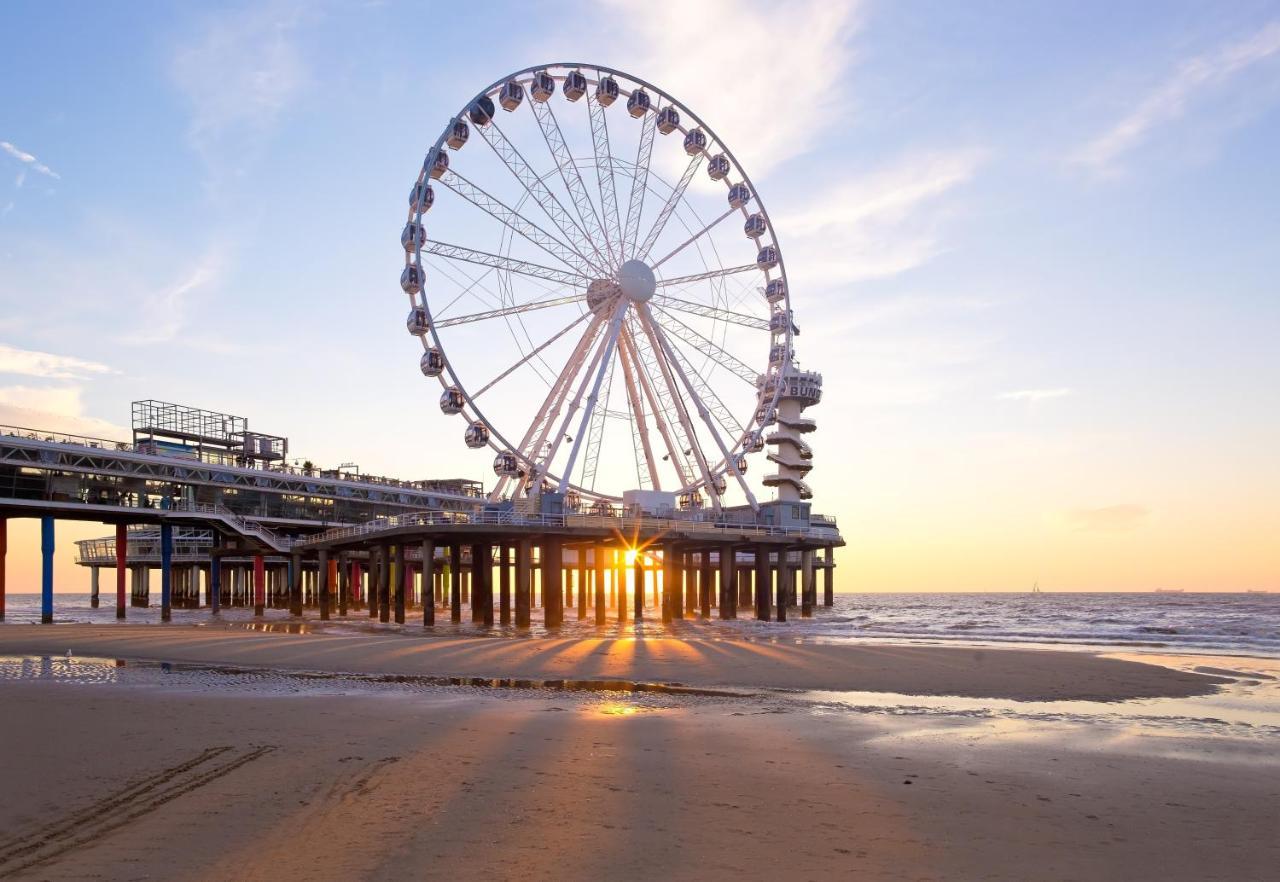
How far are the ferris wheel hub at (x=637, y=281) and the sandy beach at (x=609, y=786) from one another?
2985cm

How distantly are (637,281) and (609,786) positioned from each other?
1492 inches

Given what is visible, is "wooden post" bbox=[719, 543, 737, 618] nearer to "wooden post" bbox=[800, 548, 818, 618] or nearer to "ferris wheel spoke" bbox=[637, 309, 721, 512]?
"ferris wheel spoke" bbox=[637, 309, 721, 512]

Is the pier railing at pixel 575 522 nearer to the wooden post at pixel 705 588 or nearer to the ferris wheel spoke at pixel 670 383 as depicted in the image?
the ferris wheel spoke at pixel 670 383

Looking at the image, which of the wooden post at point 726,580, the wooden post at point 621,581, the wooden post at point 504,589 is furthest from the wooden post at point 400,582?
the wooden post at point 621,581

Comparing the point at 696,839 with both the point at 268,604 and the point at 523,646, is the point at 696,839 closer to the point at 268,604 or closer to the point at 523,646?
the point at 523,646

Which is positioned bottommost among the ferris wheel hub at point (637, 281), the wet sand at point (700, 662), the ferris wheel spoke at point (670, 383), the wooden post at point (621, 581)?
the wooden post at point (621, 581)

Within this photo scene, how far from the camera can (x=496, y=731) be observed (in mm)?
12406

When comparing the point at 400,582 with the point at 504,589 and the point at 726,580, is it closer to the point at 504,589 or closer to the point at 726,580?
the point at 504,589

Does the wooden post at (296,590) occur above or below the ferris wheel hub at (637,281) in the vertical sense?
below

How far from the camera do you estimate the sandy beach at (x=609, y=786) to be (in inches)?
275

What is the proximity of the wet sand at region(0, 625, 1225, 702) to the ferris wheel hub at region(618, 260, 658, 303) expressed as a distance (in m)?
19.6

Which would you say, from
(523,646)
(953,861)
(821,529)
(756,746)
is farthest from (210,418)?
(953,861)

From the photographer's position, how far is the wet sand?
19.5m

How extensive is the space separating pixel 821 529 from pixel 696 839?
200 feet
